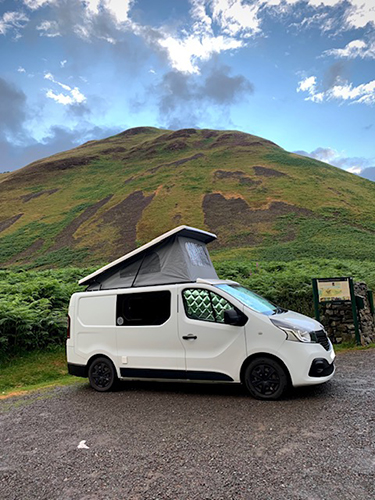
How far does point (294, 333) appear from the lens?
6.03 m

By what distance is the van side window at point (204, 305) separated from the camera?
6645 mm

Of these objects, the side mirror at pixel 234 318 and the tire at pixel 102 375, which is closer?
the side mirror at pixel 234 318

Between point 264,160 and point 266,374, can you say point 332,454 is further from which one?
point 264,160

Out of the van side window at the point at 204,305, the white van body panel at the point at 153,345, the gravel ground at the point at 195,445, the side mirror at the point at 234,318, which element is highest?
the van side window at the point at 204,305

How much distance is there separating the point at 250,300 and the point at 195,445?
9.97ft

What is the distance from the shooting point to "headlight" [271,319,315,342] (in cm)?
602

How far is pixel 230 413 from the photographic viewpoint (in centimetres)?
562

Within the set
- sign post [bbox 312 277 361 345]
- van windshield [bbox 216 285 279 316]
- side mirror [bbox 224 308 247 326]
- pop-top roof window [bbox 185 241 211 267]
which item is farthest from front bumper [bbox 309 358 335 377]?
sign post [bbox 312 277 361 345]

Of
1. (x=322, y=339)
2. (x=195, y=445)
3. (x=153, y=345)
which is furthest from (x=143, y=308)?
(x=322, y=339)

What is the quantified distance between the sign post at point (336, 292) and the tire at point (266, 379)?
15.7 ft

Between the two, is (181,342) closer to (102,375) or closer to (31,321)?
(102,375)

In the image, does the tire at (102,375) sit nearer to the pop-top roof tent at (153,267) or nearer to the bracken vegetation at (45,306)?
the pop-top roof tent at (153,267)

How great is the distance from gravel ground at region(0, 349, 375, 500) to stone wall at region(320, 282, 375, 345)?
3.44 meters

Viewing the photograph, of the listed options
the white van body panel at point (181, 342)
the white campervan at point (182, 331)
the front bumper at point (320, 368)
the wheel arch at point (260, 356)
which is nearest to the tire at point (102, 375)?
the white campervan at point (182, 331)
